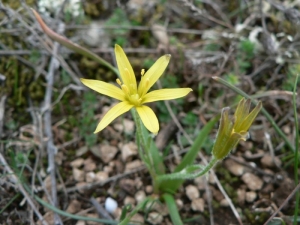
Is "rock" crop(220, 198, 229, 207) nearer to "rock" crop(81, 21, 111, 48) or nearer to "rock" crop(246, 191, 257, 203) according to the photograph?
"rock" crop(246, 191, 257, 203)

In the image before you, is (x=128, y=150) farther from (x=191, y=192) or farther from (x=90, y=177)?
(x=191, y=192)

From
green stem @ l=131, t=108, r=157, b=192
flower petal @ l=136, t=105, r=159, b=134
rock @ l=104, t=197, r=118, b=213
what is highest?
flower petal @ l=136, t=105, r=159, b=134

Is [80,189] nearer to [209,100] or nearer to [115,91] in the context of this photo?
[115,91]

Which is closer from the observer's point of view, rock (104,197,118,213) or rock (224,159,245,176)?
rock (104,197,118,213)

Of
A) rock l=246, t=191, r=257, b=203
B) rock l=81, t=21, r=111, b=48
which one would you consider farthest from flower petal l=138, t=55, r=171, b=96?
rock l=81, t=21, r=111, b=48

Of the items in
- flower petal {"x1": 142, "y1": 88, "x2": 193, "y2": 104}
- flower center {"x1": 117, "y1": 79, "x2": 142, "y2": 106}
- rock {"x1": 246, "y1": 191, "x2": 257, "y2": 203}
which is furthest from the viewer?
rock {"x1": 246, "y1": 191, "x2": 257, "y2": 203}

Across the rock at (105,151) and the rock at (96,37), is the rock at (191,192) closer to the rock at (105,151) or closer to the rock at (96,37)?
the rock at (105,151)

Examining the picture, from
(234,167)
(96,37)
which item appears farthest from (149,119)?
(96,37)
